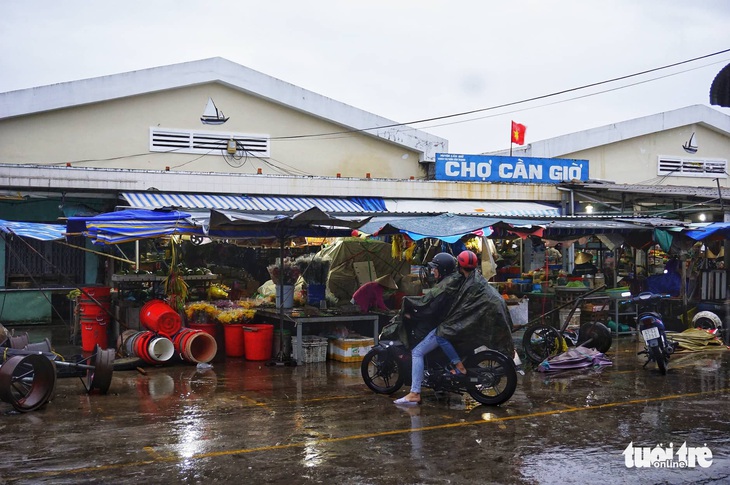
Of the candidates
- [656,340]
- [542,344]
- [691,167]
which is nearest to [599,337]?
[542,344]

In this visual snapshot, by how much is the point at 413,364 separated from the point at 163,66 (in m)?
12.8

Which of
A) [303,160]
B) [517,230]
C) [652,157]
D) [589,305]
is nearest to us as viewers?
[517,230]

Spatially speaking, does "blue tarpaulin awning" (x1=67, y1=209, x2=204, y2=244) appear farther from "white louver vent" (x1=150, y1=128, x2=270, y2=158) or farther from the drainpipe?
the drainpipe

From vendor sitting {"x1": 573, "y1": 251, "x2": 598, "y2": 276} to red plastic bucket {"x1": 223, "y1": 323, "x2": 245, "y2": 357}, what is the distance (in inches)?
385

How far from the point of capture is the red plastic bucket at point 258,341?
39.7ft

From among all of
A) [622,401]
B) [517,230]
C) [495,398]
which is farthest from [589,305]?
[495,398]

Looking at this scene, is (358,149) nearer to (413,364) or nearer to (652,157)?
(652,157)

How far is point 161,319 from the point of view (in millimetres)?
11555

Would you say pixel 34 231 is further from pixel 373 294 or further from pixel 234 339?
pixel 373 294

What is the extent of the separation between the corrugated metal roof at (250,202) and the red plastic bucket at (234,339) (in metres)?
4.02

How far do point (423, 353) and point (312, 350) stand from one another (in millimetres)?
3951

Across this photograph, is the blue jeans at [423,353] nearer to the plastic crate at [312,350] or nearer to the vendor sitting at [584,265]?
the plastic crate at [312,350]

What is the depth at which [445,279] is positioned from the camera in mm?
8492

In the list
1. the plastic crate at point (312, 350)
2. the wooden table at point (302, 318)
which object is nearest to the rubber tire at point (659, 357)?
the wooden table at point (302, 318)
